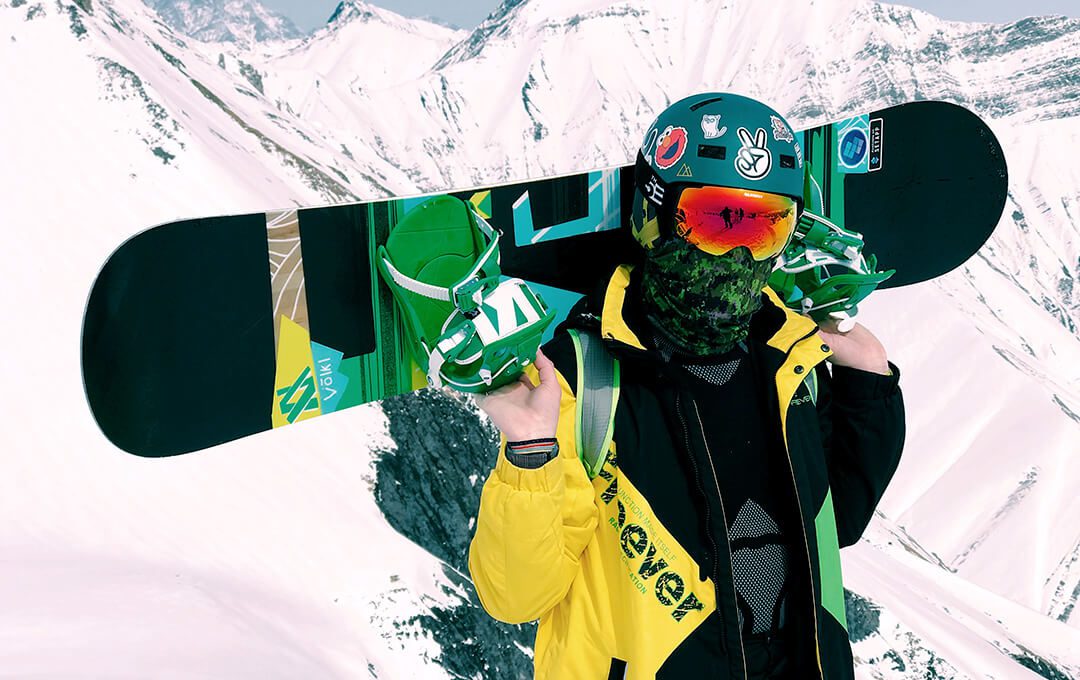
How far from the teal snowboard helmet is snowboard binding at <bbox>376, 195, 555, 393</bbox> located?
1.98 ft

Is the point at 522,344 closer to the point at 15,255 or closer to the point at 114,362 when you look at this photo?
the point at 114,362

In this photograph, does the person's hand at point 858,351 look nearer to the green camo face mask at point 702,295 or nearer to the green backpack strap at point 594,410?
the green camo face mask at point 702,295

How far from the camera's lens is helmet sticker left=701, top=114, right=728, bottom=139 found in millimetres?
2756

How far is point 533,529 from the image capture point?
82.7 inches

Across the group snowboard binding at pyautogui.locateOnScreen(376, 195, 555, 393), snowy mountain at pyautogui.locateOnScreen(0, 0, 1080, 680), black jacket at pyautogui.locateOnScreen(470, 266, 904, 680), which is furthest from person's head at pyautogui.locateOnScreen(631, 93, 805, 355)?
snowy mountain at pyautogui.locateOnScreen(0, 0, 1080, 680)

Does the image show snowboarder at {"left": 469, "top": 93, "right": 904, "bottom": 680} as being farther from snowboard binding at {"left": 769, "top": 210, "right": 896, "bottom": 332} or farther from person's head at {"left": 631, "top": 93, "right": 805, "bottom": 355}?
Answer: snowboard binding at {"left": 769, "top": 210, "right": 896, "bottom": 332}

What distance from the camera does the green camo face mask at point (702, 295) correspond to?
Result: 254cm

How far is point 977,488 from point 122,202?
301ft

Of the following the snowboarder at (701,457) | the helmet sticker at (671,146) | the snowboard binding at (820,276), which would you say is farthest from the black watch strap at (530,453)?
the snowboard binding at (820,276)

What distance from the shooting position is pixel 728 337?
8.49 feet

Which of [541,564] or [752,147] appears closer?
[541,564]

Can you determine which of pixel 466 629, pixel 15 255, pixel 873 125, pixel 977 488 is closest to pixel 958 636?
pixel 466 629

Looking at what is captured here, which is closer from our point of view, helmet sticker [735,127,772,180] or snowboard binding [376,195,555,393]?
snowboard binding [376,195,555,393]

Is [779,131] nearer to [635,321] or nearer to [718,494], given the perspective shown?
[635,321]
